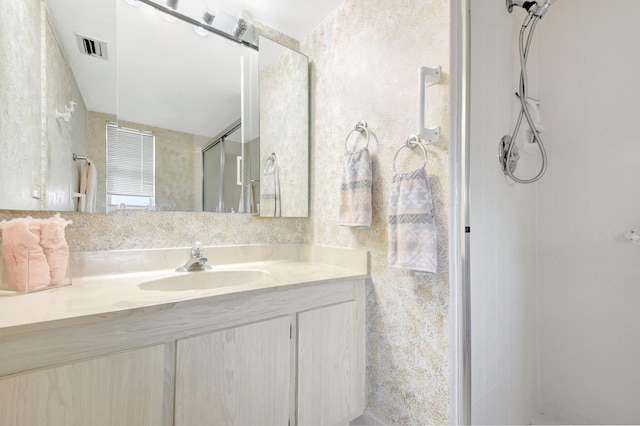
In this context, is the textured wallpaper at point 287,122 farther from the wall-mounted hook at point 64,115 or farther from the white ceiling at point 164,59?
the wall-mounted hook at point 64,115

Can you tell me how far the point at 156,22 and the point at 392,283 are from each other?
5.56ft

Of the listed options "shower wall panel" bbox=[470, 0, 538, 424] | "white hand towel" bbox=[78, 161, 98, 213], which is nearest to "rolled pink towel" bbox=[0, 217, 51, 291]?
"white hand towel" bbox=[78, 161, 98, 213]

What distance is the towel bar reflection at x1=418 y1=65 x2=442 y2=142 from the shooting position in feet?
3.61

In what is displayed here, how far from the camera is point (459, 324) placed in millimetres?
1104

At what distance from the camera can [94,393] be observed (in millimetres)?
782

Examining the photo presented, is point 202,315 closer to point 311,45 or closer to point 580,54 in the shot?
point 311,45

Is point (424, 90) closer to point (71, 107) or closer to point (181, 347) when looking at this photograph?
point (181, 347)

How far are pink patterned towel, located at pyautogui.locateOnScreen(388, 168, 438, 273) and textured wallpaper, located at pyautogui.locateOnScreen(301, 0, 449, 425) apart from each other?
60 mm

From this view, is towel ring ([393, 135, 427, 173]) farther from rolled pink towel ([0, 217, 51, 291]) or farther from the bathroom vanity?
rolled pink towel ([0, 217, 51, 291])

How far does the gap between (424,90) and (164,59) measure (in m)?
1.26

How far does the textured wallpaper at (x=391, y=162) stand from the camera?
3.71 ft

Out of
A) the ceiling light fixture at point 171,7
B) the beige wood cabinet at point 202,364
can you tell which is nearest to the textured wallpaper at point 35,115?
the ceiling light fixture at point 171,7

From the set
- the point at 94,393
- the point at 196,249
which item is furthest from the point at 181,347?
the point at 196,249

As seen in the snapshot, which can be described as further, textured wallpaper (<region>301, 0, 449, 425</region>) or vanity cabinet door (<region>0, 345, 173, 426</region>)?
textured wallpaper (<region>301, 0, 449, 425</region>)
